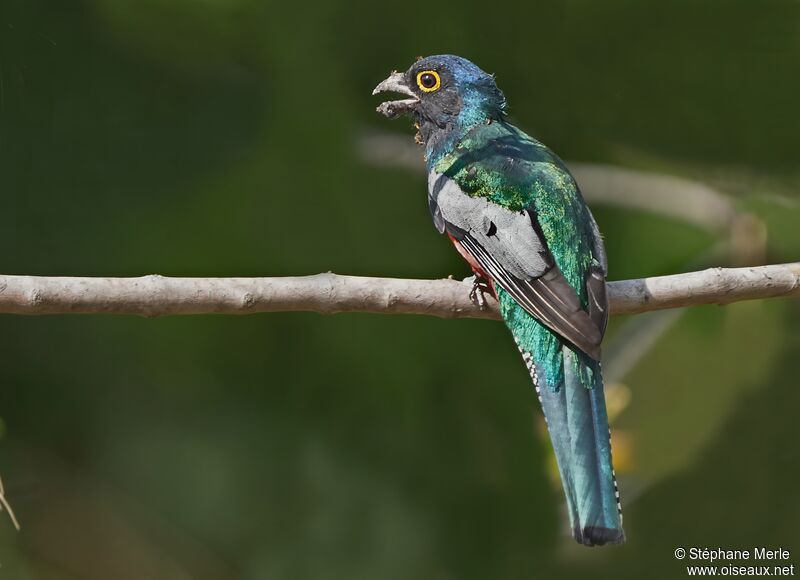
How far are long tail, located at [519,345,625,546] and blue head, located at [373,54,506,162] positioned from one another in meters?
1.27

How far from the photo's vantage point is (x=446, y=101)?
167 inches

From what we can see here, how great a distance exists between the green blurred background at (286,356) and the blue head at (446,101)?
916 millimetres

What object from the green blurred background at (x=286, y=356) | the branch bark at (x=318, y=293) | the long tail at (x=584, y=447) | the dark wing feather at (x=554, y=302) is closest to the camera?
the branch bark at (x=318, y=293)

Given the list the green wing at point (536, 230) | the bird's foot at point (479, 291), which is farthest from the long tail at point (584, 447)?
the bird's foot at point (479, 291)

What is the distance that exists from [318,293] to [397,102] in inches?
61.1

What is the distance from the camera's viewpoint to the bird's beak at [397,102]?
14.2 feet

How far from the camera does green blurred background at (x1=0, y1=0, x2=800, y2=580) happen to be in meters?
5.02

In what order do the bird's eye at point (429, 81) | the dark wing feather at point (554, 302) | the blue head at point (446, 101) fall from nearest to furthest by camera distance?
the dark wing feather at point (554, 302), the blue head at point (446, 101), the bird's eye at point (429, 81)

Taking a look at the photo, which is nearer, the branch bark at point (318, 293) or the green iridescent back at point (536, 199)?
the branch bark at point (318, 293)

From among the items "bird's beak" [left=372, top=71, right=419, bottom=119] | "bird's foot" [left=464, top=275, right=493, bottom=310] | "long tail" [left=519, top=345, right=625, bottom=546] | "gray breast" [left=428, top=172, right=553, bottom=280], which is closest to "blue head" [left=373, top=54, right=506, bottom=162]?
"bird's beak" [left=372, top=71, right=419, bottom=119]

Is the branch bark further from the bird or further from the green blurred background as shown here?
the green blurred background

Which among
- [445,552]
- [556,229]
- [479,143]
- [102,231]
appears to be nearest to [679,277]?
[556,229]

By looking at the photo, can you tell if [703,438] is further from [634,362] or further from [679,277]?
[679,277]

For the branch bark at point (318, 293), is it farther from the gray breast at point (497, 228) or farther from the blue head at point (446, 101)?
the blue head at point (446, 101)
